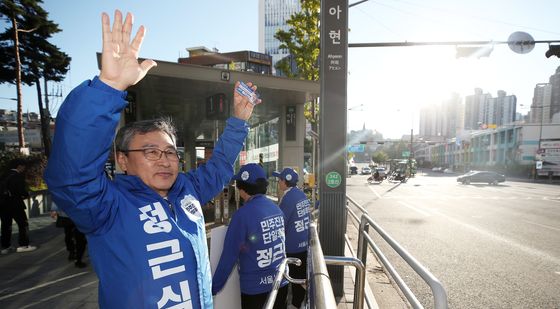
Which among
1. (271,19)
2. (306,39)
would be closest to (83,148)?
(306,39)

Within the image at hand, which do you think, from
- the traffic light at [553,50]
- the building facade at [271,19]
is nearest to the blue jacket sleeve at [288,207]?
the traffic light at [553,50]

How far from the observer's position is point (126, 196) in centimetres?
142

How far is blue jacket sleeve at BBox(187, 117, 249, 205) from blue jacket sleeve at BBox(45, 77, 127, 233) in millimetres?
882

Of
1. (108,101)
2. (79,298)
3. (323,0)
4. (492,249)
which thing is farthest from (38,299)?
(492,249)

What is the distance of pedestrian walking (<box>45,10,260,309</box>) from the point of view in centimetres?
112

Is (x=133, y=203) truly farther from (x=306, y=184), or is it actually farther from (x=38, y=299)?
(x=306, y=184)

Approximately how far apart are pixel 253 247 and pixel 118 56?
1844 millimetres

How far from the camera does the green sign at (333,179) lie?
13.6 ft

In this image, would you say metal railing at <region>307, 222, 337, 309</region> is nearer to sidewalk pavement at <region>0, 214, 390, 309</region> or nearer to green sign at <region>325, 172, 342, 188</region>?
sidewalk pavement at <region>0, 214, 390, 309</region>

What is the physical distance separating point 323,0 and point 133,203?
3806mm

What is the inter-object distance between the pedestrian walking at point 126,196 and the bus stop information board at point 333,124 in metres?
2.70

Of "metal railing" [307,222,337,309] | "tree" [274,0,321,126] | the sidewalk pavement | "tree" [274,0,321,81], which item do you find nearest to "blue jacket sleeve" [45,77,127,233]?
"metal railing" [307,222,337,309]

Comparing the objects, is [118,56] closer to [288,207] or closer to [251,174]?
[251,174]

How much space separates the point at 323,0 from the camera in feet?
13.2
